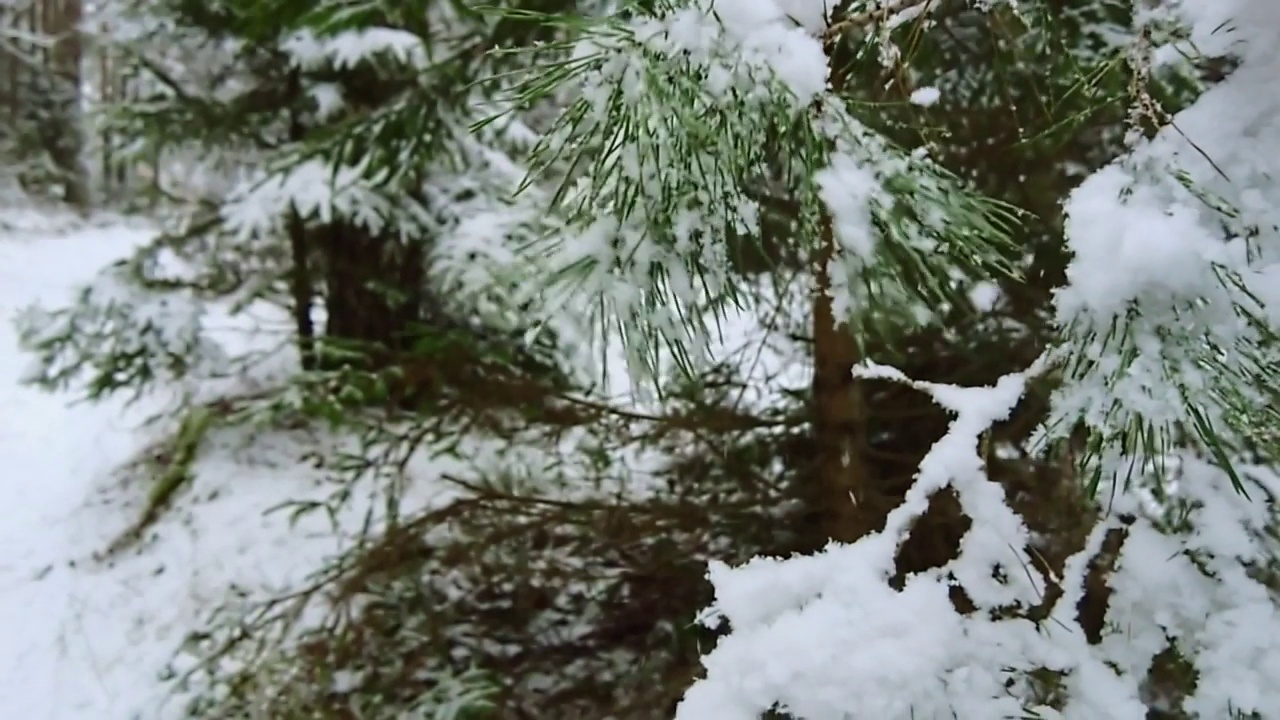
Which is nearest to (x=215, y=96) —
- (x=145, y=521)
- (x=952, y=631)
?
(x=145, y=521)

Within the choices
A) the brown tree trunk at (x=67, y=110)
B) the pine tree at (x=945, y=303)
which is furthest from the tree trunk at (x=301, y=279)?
the brown tree trunk at (x=67, y=110)

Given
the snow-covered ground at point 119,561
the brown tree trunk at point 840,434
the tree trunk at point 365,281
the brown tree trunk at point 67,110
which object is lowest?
the brown tree trunk at point 840,434

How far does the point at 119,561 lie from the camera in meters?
5.36

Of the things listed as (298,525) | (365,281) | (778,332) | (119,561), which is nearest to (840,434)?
(778,332)

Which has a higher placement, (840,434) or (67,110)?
(67,110)

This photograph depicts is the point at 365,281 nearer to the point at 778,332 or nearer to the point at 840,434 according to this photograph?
the point at 778,332

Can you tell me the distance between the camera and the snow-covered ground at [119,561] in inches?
178

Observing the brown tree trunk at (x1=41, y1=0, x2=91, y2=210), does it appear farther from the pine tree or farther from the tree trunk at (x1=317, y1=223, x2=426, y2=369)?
the pine tree

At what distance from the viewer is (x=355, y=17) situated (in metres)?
2.90

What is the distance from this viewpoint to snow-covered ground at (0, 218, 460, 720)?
14.8 feet

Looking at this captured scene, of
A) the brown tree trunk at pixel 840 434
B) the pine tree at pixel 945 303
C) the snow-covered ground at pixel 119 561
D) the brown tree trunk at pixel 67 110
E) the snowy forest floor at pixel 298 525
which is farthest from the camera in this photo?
the brown tree trunk at pixel 67 110

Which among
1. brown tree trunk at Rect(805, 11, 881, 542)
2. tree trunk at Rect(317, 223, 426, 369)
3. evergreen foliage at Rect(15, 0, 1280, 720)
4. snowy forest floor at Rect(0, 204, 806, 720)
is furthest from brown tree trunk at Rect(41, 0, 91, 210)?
brown tree trunk at Rect(805, 11, 881, 542)

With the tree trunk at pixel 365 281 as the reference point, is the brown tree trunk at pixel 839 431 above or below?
below

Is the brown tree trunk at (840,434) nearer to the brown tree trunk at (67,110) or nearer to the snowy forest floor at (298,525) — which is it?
the snowy forest floor at (298,525)
